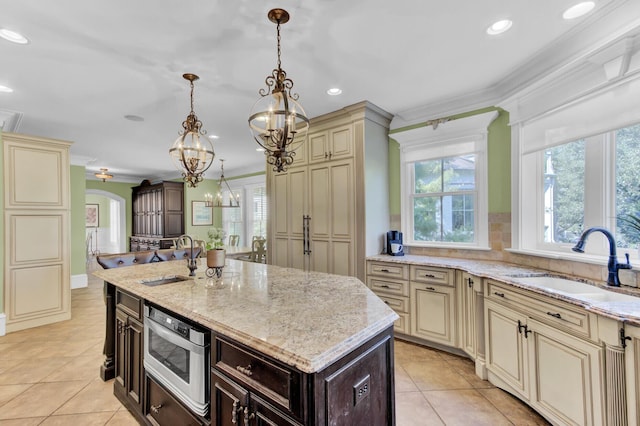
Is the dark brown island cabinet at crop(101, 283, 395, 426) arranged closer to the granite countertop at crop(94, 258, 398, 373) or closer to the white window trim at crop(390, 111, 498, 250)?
the granite countertop at crop(94, 258, 398, 373)

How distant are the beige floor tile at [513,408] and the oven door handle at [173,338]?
2.17 metres

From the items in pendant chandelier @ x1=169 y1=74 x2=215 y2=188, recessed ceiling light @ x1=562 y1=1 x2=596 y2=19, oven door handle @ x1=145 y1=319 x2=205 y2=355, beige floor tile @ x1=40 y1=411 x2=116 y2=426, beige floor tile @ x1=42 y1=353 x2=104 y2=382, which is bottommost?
beige floor tile @ x1=40 y1=411 x2=116 y2=426

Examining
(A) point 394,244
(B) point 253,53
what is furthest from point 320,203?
(B) point 253,53

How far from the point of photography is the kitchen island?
1.03 meters

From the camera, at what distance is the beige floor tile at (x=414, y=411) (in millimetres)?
2031

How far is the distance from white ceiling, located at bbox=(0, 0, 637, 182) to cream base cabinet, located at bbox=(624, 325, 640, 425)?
194cm

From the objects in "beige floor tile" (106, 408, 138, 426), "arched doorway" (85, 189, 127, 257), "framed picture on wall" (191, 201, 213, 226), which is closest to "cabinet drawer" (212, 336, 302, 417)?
"beige floor tile" (106, 408, 138, 426)

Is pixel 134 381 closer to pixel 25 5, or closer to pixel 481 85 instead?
pixel 25 5

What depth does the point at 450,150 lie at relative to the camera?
344 cm

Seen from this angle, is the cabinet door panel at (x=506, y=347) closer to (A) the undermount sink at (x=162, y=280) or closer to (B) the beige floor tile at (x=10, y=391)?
(A) the undermount sink at (x=162, y=280)

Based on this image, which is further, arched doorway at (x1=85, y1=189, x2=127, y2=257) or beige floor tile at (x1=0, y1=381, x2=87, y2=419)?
arched doorway at (x1=85, y1=189, x2=127, y2=257)

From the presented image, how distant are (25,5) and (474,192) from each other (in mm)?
3978

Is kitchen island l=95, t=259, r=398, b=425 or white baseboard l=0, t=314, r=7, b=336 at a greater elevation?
kitchen island l=95, t=259, r=398, b=425

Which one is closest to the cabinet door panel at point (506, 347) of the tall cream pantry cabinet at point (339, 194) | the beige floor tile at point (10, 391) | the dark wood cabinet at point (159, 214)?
the tall cream pantry cabinet at point (339, 194)
